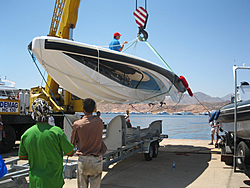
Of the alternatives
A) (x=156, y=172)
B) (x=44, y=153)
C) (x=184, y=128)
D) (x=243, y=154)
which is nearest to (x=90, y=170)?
(x=44, y=153)

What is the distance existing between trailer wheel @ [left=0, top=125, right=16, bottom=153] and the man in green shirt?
7.30 meters

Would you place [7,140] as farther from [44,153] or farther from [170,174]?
[44,153]

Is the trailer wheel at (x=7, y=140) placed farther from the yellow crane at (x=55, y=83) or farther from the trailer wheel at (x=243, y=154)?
the trailer wheel at (x=243, y=154)

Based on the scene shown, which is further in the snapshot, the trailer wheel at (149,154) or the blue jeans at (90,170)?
the trailer wheel at (149,154)

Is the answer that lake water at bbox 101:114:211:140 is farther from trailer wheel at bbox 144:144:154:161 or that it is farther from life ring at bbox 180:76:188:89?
trailer wheel at bbox 144:144:154:161

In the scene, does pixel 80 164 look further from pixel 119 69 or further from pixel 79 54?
pixel 119 69

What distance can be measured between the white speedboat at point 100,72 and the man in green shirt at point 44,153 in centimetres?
309

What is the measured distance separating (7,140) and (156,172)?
6176 mm

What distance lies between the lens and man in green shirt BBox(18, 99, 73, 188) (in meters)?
2.45

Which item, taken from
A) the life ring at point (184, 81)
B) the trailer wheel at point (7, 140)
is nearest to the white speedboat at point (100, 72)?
the life ring at point (184, 81)

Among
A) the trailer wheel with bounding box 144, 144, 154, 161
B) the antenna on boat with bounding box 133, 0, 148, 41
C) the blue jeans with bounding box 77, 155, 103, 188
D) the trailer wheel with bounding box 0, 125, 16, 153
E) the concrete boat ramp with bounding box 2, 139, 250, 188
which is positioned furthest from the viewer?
the trailer wheel with bounding box 0, 125, 16, 153

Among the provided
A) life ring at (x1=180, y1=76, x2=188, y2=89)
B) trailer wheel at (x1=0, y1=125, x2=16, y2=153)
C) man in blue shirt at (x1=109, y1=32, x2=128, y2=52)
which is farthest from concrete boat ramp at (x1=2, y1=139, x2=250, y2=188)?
trailer wheel at (x1=0, y1=125, x2=16, y2=153)

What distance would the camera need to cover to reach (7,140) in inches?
354

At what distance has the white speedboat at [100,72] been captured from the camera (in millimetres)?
5402
